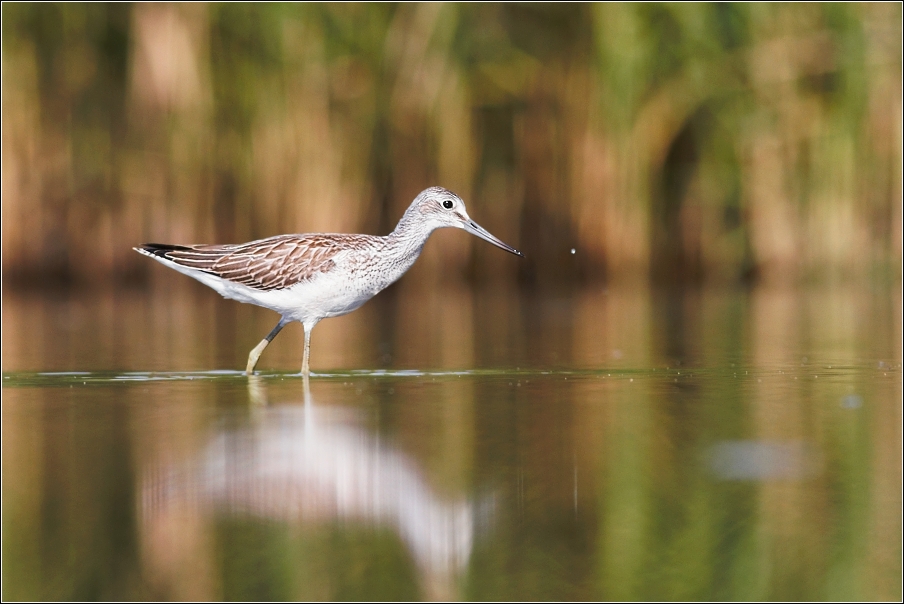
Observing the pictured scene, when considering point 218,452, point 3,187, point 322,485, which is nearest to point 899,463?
point 322,485

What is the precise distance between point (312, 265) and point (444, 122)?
660cm

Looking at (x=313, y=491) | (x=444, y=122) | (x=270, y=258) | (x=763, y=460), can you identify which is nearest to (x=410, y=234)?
(x=270, y=258)

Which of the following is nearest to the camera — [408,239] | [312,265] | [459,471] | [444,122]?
[459,471]

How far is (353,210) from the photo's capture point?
14703 millimetres

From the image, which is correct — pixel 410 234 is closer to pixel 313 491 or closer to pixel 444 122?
pixel 313 491

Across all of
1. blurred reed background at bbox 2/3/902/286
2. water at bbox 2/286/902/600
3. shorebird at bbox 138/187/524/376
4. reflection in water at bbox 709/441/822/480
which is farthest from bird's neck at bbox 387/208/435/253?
blurred reed background at bbox 2/3/902/286

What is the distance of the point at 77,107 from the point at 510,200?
4.81 m

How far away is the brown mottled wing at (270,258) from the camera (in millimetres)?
8766

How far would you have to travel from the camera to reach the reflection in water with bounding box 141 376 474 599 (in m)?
4.27

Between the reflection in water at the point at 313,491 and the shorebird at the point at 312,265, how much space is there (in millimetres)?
2447

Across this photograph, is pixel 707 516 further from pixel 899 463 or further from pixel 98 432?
pixel 98 432

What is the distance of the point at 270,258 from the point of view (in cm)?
899

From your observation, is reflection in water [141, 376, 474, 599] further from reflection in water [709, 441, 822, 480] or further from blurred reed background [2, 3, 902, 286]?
blurred reed background [2, 3, 902, 286]

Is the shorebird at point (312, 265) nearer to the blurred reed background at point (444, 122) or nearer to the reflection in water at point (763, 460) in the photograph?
the reflection in water at point (763, 460)
